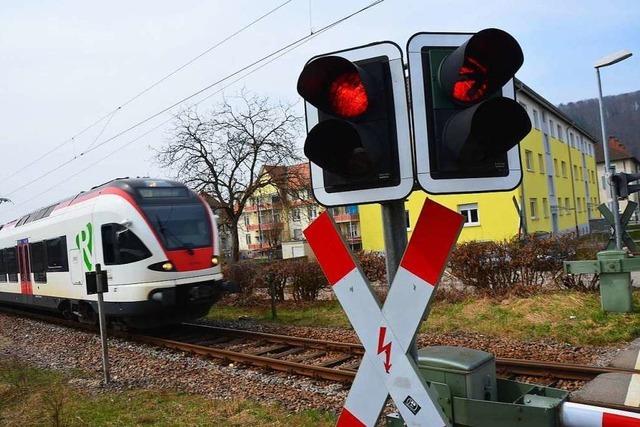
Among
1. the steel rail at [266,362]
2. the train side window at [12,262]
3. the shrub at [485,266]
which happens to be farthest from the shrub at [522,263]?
the train side window at [12,262]

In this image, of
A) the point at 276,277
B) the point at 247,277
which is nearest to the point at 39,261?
the point at 247,277

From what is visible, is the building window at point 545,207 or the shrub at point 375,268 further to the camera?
the building window at point 545,207

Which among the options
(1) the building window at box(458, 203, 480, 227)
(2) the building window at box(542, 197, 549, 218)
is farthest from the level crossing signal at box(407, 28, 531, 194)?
(2) the building window at box(542, 197, 549, 218)

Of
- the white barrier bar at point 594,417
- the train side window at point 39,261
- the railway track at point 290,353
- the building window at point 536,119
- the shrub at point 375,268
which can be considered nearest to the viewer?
the white barrier bar at point 594,417

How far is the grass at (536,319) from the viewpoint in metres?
8.49

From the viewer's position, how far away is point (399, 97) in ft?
7.68

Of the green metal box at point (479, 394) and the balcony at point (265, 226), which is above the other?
the balcony at point (265, 226)

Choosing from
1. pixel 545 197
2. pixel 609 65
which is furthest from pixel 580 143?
pixel 609 65

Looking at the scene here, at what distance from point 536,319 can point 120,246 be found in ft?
26.1

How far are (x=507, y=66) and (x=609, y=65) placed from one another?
14.7 metres

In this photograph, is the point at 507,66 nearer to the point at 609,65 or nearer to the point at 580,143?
the point at 609,65

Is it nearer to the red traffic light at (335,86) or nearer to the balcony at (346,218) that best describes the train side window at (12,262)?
the red traffic light at (335,86)

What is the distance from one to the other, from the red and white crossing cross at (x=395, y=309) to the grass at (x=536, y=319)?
691 centimetres

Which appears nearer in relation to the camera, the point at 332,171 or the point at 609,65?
the point at 332,171
